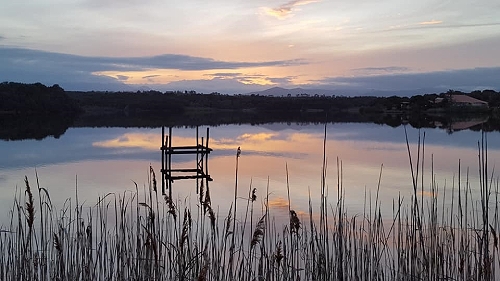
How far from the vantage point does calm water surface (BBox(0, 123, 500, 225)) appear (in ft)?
39.2

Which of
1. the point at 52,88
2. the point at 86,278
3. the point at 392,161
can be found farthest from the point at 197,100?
the point at 86,278

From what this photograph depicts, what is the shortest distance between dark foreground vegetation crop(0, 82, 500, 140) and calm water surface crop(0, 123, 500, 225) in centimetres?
2654

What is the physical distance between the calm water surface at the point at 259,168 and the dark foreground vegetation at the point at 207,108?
26.5 meters

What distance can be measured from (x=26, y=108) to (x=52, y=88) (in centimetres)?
441

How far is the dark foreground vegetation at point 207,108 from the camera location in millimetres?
60438

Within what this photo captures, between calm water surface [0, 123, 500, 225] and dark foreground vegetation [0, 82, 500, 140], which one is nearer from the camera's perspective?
calm water surface [0, 123, 500, 225]

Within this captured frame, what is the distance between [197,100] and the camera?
90.9 meters

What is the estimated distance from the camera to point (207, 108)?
9369cm

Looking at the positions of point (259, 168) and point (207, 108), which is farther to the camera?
point (207, 108)

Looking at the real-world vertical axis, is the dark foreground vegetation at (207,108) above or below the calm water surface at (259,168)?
above

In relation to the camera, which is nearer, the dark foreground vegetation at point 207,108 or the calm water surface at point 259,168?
the calm water surface at point 259,168

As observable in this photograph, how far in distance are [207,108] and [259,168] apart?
75.8 m

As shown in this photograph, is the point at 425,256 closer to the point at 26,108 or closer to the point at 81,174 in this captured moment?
the point at 81,174

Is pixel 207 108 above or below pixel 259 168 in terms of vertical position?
above
